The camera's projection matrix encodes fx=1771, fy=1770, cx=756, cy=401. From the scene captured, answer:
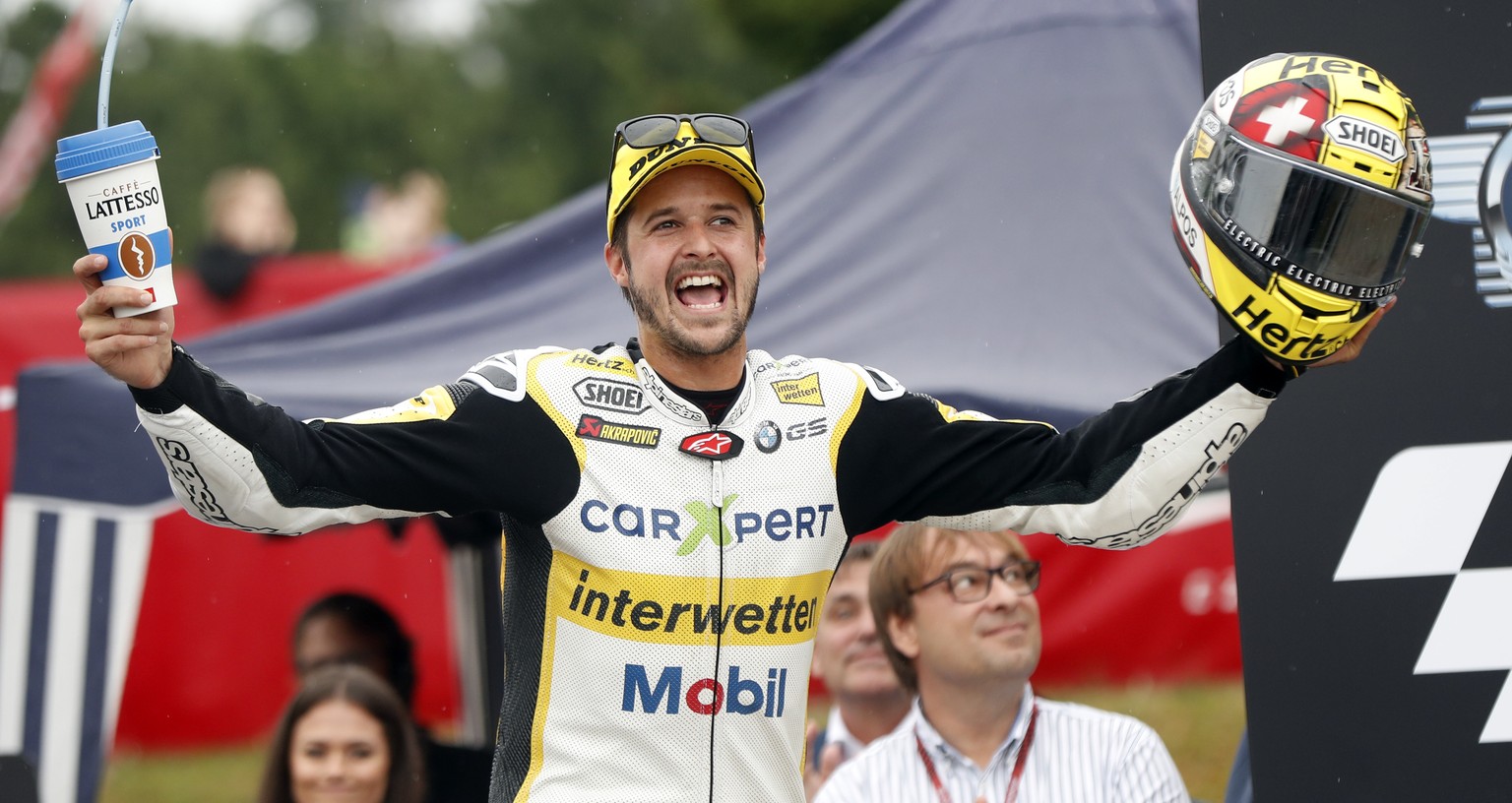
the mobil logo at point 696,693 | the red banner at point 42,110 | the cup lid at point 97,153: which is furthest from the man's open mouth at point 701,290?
the red banner at point 42,110

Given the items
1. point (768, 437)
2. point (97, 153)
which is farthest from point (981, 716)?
point (97, 153)

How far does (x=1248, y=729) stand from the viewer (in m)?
3.66

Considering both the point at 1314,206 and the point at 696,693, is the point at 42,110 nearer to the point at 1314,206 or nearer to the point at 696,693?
the point at 696,693

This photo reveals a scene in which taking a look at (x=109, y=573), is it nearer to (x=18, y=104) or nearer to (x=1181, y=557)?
(x=1181, y=557)

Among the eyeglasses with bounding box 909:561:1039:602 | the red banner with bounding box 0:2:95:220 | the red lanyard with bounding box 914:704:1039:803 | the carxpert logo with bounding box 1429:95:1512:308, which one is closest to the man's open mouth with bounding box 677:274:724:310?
the carxpert logo with bounding box 1429:95:1512:308

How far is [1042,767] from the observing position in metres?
4.46

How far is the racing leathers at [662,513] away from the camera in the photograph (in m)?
3.12

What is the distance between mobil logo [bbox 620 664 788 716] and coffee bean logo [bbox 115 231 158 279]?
3.47ft

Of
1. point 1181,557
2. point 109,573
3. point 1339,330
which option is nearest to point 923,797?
point 1339,330

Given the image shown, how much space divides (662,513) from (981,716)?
1.71 m

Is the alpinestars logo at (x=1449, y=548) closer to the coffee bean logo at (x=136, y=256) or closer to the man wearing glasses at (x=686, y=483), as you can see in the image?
the man wearing glasses at (x=686, y=483)

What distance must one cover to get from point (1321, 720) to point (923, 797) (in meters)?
1.19

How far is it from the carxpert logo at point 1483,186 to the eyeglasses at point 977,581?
4.94ft

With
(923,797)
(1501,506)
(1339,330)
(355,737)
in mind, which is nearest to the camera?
(1339,330)
